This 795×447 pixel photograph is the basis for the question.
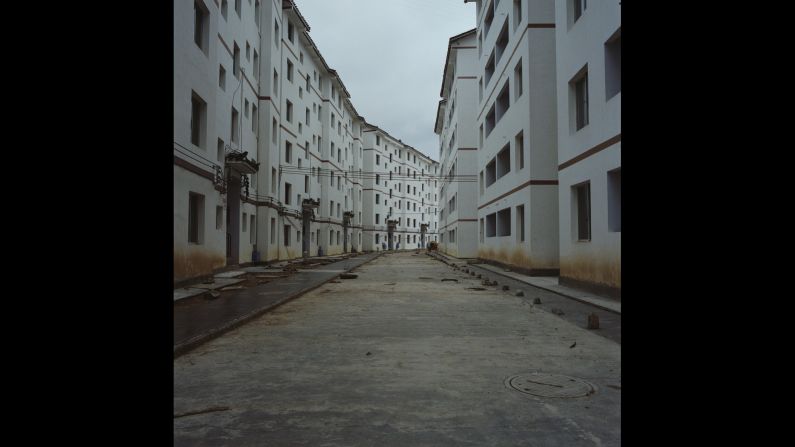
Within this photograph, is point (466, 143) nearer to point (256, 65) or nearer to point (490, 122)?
point (490, 122)

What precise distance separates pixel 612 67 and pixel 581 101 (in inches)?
98.5

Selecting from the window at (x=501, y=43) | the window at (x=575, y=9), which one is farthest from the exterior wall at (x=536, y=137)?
the window at (x=575, y=9)

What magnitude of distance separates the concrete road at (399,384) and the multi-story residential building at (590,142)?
4.15 meters

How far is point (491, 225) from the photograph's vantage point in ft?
90.7

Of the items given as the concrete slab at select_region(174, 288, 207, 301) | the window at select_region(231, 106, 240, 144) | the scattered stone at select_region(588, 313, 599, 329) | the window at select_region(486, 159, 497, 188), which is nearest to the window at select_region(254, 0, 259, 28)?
the window at select_region(231, 106, 240, 144)

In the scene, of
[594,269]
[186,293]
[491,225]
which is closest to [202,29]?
[186,293]

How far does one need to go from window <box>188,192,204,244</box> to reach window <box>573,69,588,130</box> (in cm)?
1209

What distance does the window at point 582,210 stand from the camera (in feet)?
43.8

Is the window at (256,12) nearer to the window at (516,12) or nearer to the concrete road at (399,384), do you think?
the window at (516,12)

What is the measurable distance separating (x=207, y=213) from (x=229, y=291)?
12.8 ft

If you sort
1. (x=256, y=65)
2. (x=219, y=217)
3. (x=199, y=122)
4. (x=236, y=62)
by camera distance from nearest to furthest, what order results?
(x=199, y=122), (x=219, y=217), (x=236, y=62), (x=256, y=65)
